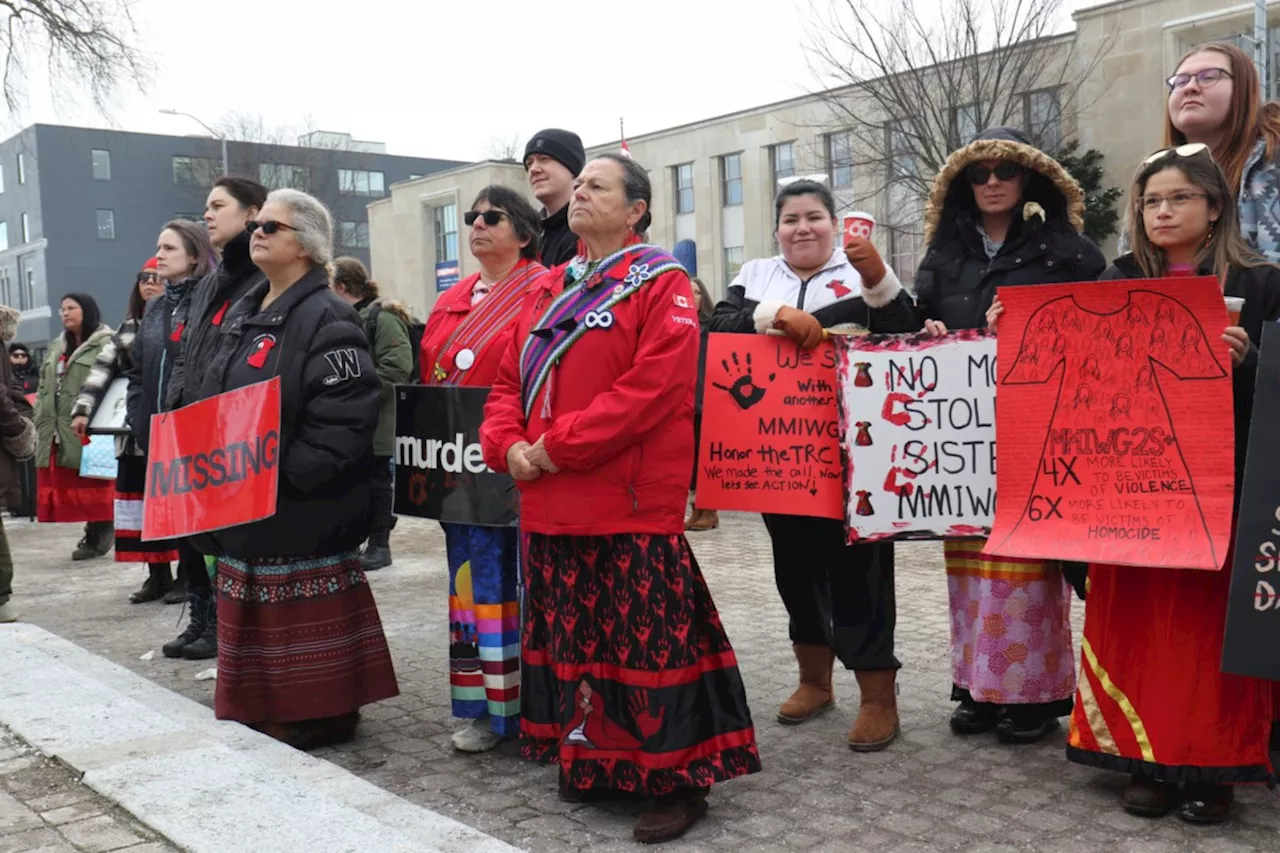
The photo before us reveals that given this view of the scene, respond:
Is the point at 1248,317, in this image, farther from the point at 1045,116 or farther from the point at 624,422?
the point at 1045,116

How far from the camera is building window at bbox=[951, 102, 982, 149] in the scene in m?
22.8

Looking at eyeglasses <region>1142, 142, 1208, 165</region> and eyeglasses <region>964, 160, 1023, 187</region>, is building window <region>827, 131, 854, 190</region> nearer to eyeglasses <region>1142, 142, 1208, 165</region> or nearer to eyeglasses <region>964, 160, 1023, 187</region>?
eyeglasses <region>964, 160, 1023, 187</region>

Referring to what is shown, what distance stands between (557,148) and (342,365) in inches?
47.0

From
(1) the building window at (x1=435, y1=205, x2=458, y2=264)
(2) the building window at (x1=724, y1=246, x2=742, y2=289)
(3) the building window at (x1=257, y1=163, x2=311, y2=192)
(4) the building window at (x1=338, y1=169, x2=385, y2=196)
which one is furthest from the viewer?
(4) the building window at (x1=338, y1=169, x2=385, y2=196)

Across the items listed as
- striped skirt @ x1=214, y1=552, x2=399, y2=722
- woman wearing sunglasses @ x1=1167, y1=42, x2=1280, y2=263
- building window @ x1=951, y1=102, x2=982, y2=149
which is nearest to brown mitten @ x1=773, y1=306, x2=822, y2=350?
woman wearing sunglasses @ x1=1167, y1=42, x2=1280, y2=263

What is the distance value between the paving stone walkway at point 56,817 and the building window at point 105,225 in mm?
63112

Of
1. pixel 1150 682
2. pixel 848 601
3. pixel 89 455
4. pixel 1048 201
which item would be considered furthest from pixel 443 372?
pixel 89 455

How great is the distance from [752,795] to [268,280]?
274 centimetres

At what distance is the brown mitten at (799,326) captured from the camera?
178 inches

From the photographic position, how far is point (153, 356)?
665cm

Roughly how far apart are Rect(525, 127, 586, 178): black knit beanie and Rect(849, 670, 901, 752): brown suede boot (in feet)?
7.43

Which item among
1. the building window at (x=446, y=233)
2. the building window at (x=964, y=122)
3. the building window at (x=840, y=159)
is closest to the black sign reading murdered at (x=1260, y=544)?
the building window at (x=964, y=122)

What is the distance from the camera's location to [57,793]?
3746 mm

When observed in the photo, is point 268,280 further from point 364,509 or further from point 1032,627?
point 1032,627
